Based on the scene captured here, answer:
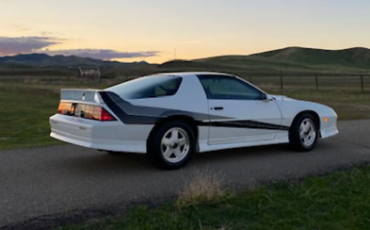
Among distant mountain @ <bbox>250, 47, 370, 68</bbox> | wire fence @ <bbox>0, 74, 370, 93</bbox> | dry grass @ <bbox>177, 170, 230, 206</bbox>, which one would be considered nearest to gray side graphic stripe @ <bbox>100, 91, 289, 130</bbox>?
dry grass @ <bbox>177, 170, 230, 206</bbox>

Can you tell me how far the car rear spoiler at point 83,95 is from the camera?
21.7ft

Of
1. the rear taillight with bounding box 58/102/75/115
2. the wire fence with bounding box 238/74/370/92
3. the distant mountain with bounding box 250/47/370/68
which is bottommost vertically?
the rear taillight with bounding box 58/102/75/115

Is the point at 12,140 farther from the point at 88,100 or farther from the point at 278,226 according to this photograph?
the point at 278,226

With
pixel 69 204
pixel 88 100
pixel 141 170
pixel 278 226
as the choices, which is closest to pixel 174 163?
pixel 141 170

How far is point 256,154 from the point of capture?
26.6 ft

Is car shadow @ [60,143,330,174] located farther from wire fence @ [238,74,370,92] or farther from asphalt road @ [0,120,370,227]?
wire fence @ [238,74,370,92]

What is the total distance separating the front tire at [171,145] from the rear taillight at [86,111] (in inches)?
27.4

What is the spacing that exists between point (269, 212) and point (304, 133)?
3845 mm

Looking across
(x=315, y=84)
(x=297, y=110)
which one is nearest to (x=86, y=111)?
(x=297, y=110)

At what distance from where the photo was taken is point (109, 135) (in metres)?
6.36

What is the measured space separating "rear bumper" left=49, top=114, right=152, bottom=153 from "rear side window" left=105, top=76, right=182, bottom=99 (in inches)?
21.2

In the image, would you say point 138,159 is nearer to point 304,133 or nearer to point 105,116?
point 105,116

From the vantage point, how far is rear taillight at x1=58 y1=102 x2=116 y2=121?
6.39 m

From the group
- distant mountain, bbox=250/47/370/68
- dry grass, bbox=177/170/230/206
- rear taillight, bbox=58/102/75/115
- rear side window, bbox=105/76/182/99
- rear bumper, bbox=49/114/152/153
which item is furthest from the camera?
distant mountain, bbox=250/47/370/68
